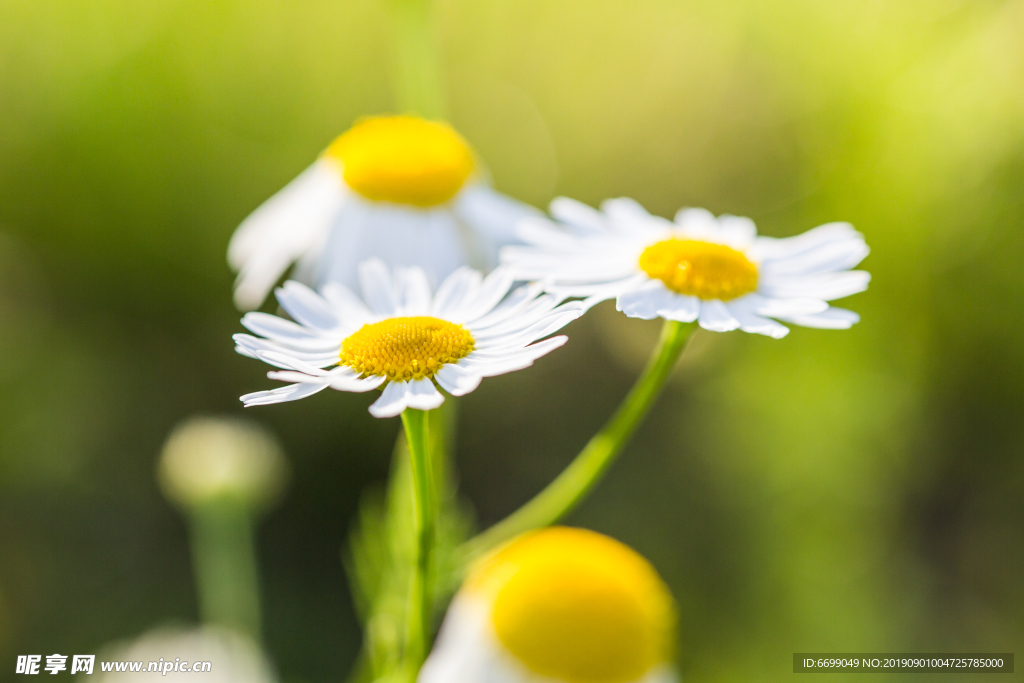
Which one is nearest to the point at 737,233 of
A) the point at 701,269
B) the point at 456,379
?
the point at 701,269

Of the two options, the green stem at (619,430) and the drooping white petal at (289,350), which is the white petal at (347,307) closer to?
the drooping white petal at (289,350)

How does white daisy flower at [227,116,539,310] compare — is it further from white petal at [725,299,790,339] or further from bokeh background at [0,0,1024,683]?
bokeh background at [0,0,1024,683]

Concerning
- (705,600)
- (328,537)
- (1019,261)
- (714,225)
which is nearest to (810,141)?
(1019,261)

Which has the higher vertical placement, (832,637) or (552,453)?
(552,453)

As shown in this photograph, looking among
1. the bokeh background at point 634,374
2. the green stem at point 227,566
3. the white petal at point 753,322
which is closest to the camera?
the white petal at point 753,322

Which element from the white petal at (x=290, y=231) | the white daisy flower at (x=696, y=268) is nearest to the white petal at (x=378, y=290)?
the white daisy flower at (x=696, y=268)

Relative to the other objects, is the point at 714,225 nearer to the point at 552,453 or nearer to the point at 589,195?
the point at 552,453
